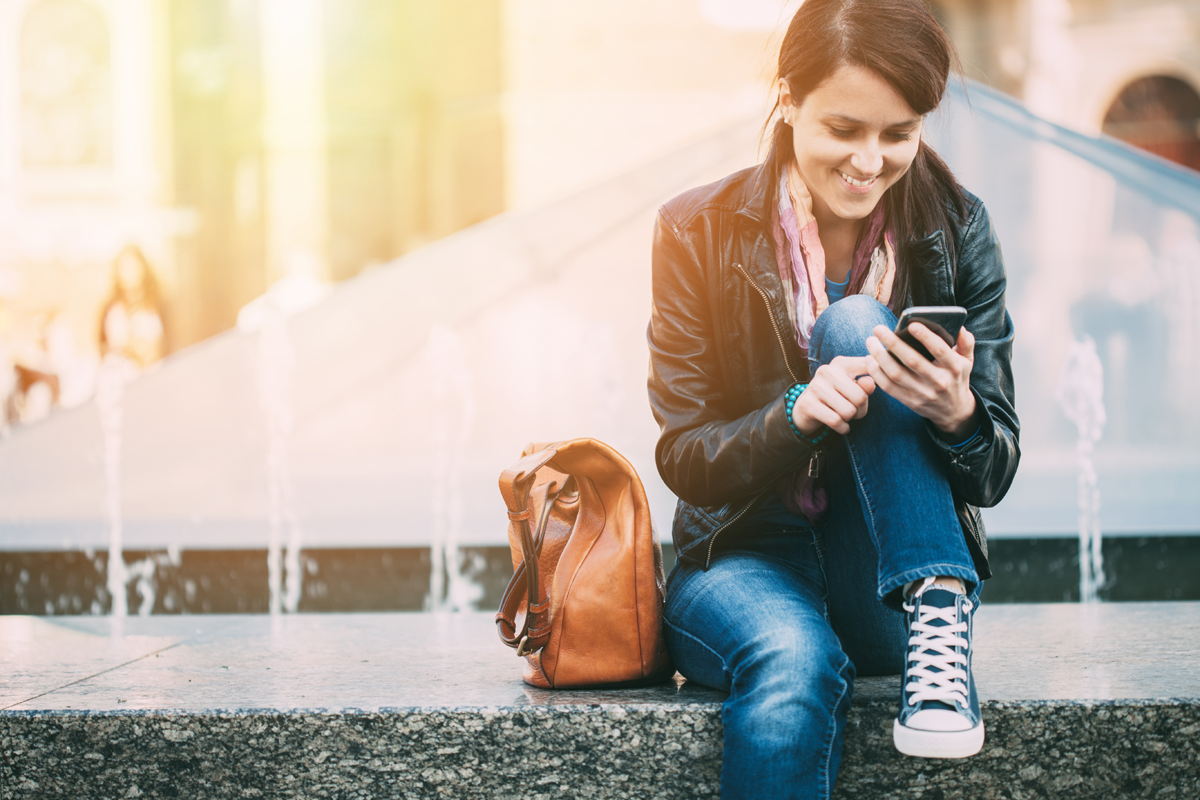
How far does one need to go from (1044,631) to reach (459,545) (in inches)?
71.7

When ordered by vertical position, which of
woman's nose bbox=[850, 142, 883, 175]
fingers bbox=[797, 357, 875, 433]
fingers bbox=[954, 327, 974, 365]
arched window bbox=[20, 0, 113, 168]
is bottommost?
fingers bbox=[797, 357, 875, 433]

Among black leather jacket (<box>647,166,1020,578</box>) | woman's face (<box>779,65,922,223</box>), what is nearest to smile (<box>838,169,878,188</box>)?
woman's face (<box>779,65,922,223</box>)

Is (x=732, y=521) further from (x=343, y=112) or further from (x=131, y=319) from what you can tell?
(x=343, y=112)

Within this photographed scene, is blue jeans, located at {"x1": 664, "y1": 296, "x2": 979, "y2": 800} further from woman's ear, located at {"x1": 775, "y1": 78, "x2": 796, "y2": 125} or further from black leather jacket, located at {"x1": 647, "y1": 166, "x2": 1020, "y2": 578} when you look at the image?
woman's ear, located at {"x1": 775, "y1": 78, "x2": 796, "y2": 125}

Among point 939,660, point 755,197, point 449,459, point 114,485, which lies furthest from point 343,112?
point 939,660

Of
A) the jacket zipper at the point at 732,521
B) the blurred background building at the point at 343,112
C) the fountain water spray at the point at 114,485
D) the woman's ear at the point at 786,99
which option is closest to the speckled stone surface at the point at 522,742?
the jacket zipper at the point at 732,521

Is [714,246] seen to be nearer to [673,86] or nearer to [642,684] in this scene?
[642,684]

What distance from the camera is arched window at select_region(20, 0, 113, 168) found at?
1436 centimetres

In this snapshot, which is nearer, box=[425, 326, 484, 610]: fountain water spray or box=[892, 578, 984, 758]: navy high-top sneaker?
box=[892, 578, 984, 758]: navy high-top sneaker

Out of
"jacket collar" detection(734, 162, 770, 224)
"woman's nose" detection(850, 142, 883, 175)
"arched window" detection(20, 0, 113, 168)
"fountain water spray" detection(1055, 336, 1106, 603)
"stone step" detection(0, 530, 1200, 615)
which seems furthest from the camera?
"arched window" detection(20, 0, 113, 168)

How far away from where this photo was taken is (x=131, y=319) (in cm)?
1000

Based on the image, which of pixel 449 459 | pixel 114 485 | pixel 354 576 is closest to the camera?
pixel 354 576

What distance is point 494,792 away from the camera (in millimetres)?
A: 1458

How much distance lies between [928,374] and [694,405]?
375 millimetres
